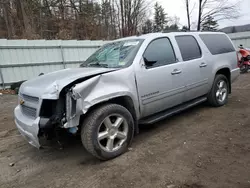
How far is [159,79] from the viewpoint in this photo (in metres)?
3.46

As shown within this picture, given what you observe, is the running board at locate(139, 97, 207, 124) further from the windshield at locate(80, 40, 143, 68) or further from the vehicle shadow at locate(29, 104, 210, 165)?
the windshield at locate(80, 40, 143, 68)

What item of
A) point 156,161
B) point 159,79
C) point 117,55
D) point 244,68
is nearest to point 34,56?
point 117,55

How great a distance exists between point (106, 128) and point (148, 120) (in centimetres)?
88

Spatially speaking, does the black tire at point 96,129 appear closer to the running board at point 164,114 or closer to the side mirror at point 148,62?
the running board at point 164,114

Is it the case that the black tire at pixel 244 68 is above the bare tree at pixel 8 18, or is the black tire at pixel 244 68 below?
below

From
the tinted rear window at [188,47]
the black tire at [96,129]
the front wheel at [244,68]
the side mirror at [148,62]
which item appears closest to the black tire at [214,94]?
the tinted rear window at [188,47]

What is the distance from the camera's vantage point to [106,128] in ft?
9.48

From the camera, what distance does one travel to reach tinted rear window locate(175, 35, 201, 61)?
401 centimetres

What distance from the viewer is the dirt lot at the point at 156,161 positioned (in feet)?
7.91

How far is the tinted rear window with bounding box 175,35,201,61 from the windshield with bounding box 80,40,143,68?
3.28 feet

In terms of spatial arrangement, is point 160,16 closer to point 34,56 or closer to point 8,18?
point 8,18

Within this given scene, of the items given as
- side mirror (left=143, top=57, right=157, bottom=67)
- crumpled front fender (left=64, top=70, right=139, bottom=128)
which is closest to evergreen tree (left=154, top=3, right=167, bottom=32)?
side mirror (left=143, top=57, right=157, bottom=67)

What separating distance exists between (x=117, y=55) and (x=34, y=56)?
7.62m

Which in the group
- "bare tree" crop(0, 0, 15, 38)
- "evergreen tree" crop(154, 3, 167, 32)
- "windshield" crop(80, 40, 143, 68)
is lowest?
"windshield" crop(80, 40, 143, 68)
